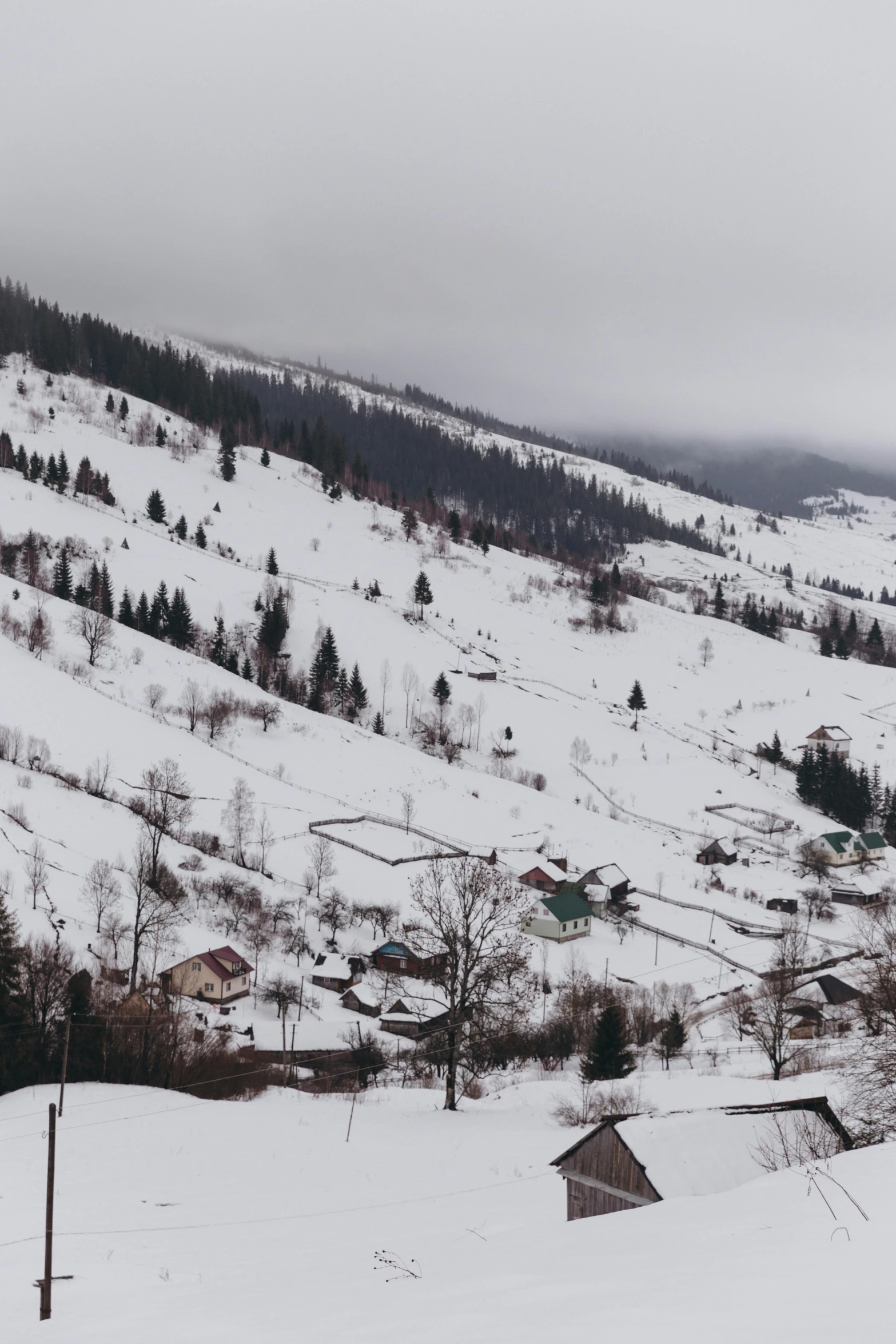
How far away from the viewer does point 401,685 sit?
84.0 metres

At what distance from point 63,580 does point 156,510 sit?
27514mm

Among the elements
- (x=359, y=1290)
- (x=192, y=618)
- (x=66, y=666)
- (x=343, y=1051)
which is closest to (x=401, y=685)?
(x=192, y=618)

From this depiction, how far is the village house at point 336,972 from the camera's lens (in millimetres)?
41500

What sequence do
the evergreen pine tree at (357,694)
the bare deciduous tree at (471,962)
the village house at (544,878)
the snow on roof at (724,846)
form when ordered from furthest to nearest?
the evergreen pine tree at (357,694), the snow on roof at (724,846), the village house at (544,878), the bare deciduous tree at (471,962)

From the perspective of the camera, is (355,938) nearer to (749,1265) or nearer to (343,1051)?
(343,1051)

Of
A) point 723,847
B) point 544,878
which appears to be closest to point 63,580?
point 544,878

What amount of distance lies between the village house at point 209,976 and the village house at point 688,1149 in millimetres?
27168

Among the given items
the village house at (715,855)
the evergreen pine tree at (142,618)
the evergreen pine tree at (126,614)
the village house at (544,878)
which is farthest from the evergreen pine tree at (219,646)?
the village house at (715,855)

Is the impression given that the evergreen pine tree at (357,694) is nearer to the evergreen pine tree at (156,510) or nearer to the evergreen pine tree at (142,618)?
the evergreen pine tree at (142,618)

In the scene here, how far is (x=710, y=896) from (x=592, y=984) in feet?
57.7

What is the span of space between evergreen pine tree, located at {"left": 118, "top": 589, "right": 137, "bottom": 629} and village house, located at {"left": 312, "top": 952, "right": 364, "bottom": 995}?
4619 centimetres

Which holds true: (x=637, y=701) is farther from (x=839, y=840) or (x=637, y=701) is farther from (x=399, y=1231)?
(x=399, y=1231)

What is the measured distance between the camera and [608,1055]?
2873 centimetres

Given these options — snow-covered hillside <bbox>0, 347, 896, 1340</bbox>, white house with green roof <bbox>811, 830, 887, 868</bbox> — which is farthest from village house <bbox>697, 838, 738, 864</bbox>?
white house with green roof <bbox>811, 830, 887, 868</bbox>
